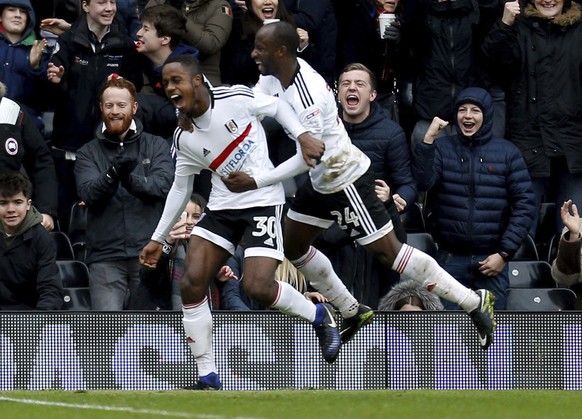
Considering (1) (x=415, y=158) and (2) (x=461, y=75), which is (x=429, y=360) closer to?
(1) (x=415, y=158)

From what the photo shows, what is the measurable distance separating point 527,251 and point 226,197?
176 inches

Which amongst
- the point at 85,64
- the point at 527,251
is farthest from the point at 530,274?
the point at 85,64

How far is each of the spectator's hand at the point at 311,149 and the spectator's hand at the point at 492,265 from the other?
3245mm

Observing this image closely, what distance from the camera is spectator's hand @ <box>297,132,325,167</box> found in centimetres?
945

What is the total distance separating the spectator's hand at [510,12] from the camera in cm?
1306

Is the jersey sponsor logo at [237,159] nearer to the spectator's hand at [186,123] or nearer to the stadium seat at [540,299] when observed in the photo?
the spectator's hand at [186,123]

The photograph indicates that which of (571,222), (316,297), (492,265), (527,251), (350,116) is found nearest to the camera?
(316,297)

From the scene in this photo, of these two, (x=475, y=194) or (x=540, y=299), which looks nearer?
(x=475, y=194)

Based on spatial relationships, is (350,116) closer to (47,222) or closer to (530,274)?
(530,274)

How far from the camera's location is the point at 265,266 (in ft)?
32.3

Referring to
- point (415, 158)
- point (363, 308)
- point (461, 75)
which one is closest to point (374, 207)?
point (363, 308)

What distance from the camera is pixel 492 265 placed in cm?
1229

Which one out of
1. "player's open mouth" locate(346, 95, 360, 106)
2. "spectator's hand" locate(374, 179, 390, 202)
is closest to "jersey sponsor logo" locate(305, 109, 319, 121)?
"spectator's hand" locate(374, 179, 390, 202)

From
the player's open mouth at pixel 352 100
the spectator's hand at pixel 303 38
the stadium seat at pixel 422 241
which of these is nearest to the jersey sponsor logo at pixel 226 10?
the spectator's hand at pixel 303 38
